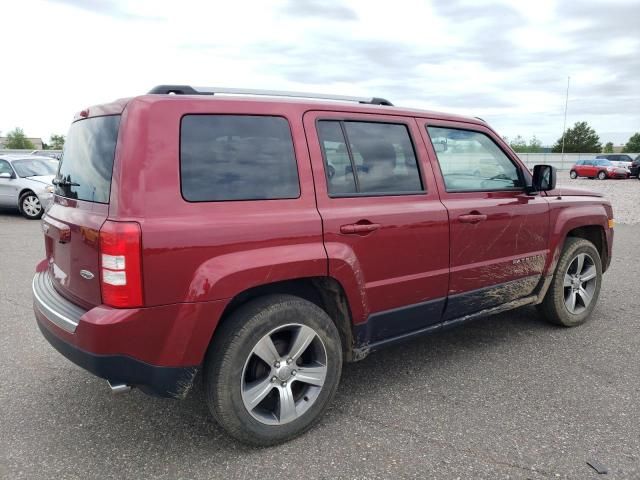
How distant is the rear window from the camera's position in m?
2.53

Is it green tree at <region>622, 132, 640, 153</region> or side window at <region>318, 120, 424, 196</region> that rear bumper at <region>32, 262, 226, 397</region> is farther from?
green tree at <region>622, 132, 640, 153</region>

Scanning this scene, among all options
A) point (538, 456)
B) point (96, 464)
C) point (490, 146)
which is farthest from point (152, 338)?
point (490, 146)

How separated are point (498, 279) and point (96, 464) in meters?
2.85

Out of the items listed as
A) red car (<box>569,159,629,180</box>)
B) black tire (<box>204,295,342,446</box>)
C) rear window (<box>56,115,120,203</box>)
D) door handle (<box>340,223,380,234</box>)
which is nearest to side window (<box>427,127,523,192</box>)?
door handle (<box>340,223,380,234</box>)

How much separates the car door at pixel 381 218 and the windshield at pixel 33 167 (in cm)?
1182

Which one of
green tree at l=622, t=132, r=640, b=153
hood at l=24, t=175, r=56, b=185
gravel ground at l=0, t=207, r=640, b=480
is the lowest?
gravel ground at l=0, t=207, r=640, b=480

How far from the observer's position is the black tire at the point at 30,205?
12555 mm

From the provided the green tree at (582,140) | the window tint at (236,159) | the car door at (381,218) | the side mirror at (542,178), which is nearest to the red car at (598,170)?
the side mirror at (542,178)

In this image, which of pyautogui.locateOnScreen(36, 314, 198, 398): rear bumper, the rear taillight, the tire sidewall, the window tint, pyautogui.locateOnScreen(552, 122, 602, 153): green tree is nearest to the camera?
the rear taillight

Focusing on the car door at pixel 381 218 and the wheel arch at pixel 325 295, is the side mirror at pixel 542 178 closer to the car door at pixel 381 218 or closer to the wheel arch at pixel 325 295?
the car door at pixel 381 218

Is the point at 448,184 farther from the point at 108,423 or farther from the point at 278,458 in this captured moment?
the point at 108,423

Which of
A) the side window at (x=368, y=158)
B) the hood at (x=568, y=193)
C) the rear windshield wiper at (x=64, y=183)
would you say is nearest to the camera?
the rear windshield wiper at (x=64, y=183)

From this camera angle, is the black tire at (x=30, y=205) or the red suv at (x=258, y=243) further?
the black tire at (x=30, y=205)

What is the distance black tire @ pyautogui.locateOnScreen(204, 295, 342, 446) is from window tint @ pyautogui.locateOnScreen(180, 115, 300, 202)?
59 centimetres
